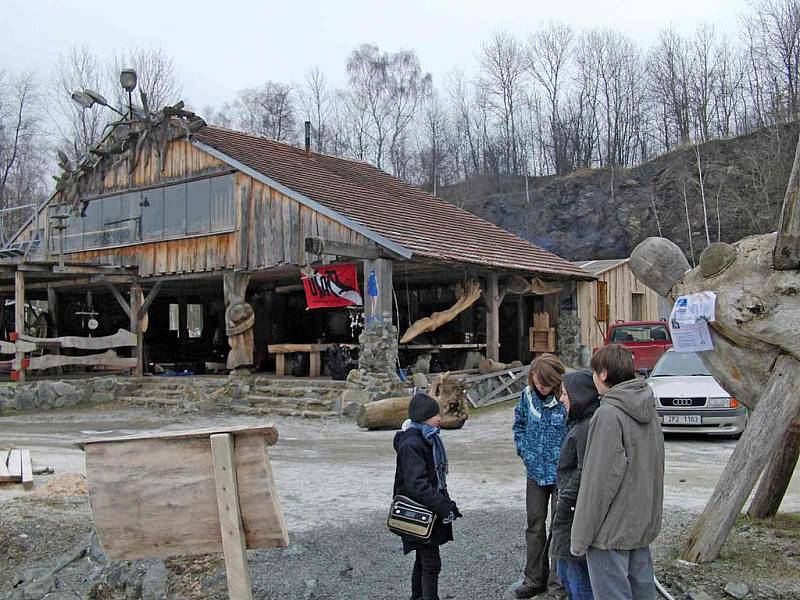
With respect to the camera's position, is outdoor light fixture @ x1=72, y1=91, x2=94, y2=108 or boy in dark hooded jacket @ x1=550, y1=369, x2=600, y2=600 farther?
outdoor light fixture @ x1=72, y1=91, x2=94, y2=108

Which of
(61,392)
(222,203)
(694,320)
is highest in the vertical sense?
(222,203)

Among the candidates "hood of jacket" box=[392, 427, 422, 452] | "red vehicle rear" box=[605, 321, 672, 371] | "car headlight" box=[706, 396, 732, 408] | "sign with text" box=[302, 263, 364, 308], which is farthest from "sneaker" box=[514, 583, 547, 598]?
"red vehicle rear" box=[605, 321, 672, 371]

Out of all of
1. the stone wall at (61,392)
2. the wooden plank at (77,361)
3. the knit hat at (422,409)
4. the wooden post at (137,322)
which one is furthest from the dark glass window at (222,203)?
the knit hat at (422,409)

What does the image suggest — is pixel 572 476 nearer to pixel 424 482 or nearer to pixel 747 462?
pixel 424 482

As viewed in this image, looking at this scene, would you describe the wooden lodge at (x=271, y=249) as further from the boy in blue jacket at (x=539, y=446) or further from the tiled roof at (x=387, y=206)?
the boy in blue jacket at (x=539, y=446)

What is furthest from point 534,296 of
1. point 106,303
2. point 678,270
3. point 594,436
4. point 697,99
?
point 697,99

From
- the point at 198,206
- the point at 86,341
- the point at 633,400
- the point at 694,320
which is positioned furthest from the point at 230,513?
the point at 86,341

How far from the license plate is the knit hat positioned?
739 cm

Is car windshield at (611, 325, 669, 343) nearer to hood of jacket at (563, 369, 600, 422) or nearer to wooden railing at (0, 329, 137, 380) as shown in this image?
wooden railing at (0, 329, 137, 380)

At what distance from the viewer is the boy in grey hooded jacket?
3.51 m

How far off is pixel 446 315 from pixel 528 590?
Result: 40.3 feet

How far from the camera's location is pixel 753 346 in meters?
5.08

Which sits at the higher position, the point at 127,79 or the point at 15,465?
the point at 127,79

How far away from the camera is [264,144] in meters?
20.3
